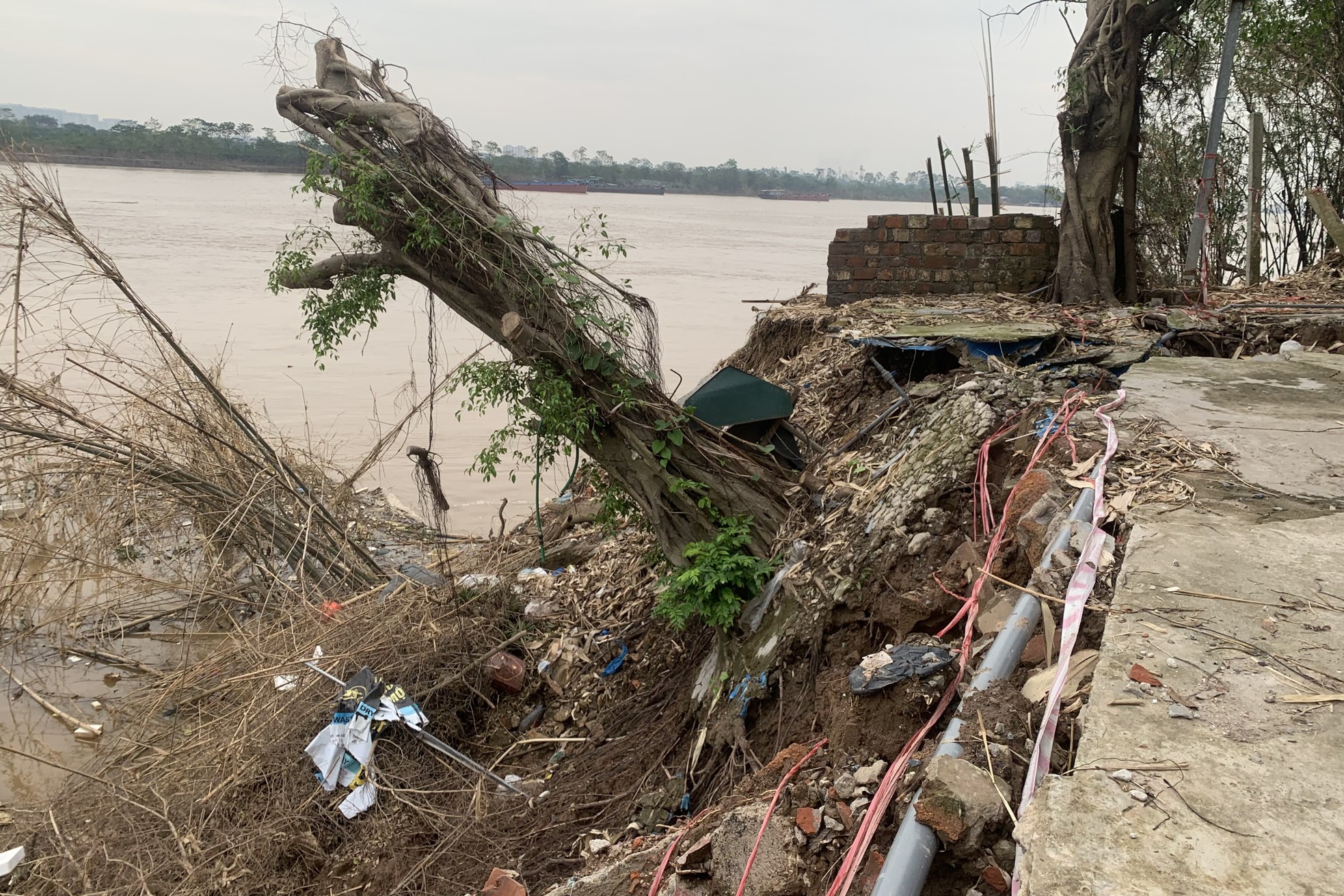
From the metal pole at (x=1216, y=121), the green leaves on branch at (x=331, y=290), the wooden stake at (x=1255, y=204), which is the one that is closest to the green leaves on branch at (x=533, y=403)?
the green leaves on branch at (x=331, y=290)

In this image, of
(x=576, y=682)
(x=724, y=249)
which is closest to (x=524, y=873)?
(x=576, y=682)

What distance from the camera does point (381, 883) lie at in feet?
11.7

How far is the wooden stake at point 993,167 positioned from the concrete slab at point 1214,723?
6129 mm

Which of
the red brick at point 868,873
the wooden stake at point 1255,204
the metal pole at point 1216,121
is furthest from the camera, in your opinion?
the wooden stake at point 1255,204

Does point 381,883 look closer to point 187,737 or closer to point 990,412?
point 187,737

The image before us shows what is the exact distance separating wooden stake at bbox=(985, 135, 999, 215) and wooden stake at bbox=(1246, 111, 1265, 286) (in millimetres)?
2253

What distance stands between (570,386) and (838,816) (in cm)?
246

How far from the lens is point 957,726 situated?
2061 millimetres

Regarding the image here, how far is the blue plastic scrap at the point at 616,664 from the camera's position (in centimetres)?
458

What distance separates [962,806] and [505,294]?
3075 millimetres

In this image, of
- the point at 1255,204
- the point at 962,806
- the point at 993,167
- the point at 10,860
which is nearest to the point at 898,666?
the point at 962,806

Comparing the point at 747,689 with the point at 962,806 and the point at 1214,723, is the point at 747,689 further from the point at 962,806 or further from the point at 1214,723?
the point at 1214,723

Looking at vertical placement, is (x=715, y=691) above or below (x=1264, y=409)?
below

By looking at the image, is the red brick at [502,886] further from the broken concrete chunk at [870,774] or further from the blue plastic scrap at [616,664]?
the broken concrete chunk at [870,774]
